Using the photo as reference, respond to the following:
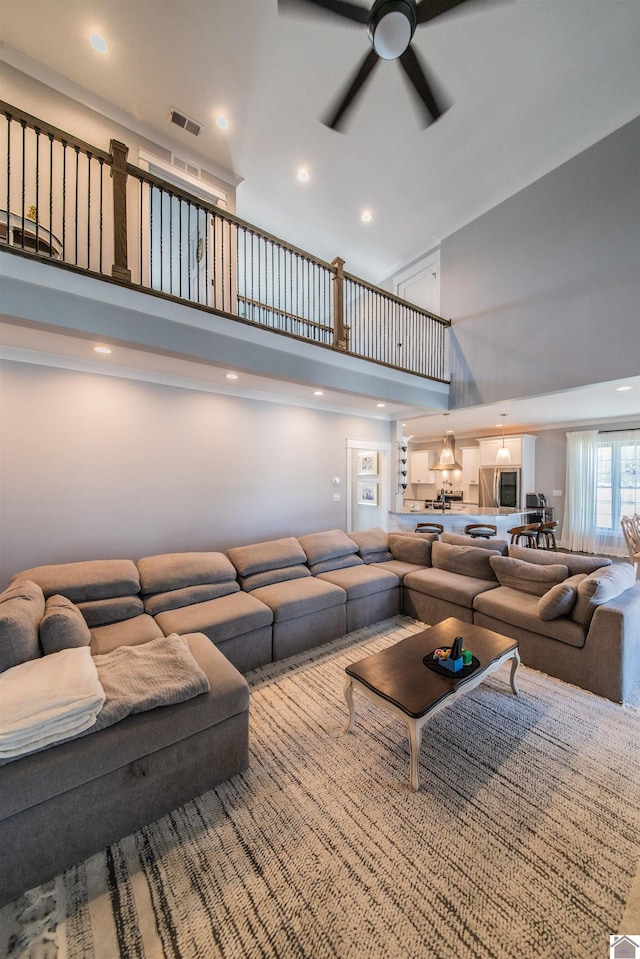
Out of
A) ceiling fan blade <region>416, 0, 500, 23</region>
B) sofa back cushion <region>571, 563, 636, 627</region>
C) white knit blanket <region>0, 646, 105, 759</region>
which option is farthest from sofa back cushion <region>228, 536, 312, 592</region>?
ceiling fan blade <region>416, 0, 500, 23</region>

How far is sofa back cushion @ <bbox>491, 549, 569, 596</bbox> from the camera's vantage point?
9.89 ft

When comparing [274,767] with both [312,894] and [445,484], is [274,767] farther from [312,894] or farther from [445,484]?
[445,484]

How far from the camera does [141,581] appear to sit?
299 centimetres

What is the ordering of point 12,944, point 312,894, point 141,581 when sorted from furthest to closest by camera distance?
point 141,581 < point 312,894 < point 12,944

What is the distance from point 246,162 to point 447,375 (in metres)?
4.11

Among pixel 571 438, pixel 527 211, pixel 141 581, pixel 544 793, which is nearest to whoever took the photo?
pixel 544 793

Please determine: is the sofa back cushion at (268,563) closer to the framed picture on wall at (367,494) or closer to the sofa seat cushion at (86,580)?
the sofa seat cushion at (86,580)

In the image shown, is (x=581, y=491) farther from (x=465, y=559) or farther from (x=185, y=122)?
(x=185, y=122)

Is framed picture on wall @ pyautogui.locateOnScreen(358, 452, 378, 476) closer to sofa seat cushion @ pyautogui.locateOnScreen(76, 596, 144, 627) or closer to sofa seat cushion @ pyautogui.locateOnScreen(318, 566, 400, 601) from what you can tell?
sofa seat cushion @ pyautogui.locateOnScreen(318, 566, 400, 601)

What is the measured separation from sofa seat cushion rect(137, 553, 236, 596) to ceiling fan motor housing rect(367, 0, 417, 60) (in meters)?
4.16

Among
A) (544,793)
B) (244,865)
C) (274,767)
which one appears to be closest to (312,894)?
(244,865)

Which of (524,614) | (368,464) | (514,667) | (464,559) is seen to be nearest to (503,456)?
(368,464)

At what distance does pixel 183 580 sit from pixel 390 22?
432 cm

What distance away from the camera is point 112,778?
147cm
